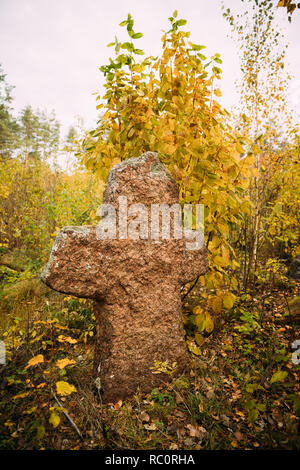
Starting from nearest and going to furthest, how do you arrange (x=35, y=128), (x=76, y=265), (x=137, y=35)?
(x=76, y=265) < (x=137, y=35) < (x=35, y=128)

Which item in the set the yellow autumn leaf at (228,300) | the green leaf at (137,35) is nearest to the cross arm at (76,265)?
the yellow autumn leaf at (228,300)

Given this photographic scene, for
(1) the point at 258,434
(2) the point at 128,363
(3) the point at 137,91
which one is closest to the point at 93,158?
(3) the point at 137,91

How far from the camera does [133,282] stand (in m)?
1.88

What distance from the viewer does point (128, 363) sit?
187 centimetres

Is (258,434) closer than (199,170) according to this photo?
Yes

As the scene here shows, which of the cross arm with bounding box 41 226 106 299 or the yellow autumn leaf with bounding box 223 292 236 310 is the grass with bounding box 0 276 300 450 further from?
the cross arm with bounding box 41 226 106 299

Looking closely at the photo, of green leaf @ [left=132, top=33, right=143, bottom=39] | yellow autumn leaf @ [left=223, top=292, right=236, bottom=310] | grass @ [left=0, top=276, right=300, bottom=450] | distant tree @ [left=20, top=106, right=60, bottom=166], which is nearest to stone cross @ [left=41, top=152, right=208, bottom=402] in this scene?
grass @ [left=0, top=276, right=300, bottom=450]

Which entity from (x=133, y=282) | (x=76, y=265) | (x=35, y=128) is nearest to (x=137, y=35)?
(x=76, y=265)

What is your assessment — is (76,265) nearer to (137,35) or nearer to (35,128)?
(137,35)

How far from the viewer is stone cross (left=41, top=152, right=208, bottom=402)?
1.76 meters
